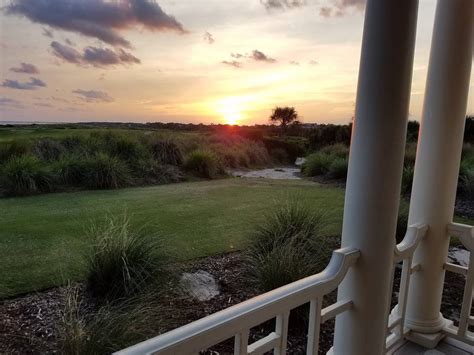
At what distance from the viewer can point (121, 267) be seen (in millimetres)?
2316

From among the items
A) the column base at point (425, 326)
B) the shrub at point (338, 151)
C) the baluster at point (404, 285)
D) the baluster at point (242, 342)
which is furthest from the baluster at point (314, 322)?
the shrub at point (338, 151)

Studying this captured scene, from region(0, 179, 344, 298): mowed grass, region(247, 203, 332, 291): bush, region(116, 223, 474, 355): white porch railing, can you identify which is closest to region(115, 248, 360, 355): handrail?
region(116, 223, 474, 355): white porch railing

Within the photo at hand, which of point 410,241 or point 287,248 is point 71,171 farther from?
point 410,241

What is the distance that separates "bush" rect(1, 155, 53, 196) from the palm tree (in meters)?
10.5

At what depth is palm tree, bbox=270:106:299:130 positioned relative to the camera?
48.9 ft

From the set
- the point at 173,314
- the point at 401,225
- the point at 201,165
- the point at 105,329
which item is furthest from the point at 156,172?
the point at 105,329

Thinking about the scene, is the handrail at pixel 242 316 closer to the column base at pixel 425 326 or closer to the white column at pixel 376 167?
the white column at pixel 376 167

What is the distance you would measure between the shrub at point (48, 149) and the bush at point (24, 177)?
3.45 feet

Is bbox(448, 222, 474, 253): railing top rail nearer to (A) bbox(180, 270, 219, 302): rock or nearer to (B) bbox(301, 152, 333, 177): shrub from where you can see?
(A) bbox(180, 270, 219, 302): rock

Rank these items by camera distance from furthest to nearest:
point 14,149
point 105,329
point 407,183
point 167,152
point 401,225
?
point 167,152
point 14,149
point 407,183
point 401,225
point 105,329

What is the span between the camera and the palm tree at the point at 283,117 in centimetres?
1491

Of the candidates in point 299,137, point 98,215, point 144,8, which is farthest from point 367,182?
point 299,137

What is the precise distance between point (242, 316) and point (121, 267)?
1620mm

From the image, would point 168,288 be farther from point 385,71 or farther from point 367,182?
point 385,71
